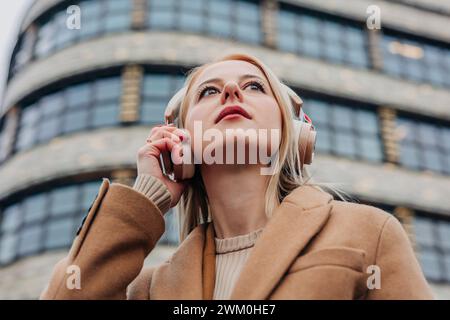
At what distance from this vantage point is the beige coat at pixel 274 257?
7.13 ft

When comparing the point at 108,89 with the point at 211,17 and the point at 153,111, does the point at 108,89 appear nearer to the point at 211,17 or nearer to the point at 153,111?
the point at 153,111

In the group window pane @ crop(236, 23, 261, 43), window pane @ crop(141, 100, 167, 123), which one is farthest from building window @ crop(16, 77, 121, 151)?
window pane @ crop(236, 23, 261, 43)

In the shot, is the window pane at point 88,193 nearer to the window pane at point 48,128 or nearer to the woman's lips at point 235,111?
the window pane at point 48,128

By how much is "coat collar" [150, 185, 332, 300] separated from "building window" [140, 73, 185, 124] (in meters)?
15.3

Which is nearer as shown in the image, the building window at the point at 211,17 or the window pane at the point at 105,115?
the window pane at the point at 105,115

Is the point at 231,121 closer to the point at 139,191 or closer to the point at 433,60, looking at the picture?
the point at 139,191

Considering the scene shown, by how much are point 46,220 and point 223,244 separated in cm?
1554

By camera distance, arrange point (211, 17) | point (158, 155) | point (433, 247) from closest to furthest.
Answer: point (158, 155) → point (433, 247) → point (211, 17)

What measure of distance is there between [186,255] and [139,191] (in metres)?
0.36

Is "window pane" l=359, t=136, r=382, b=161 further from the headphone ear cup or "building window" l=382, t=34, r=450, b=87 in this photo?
the headphone ear cup

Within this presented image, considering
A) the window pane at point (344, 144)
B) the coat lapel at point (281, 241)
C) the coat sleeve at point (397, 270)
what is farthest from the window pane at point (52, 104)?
the coat sleeve at point (397, 270)

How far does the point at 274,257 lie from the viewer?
7.42ft

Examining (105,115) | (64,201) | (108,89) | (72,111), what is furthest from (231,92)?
(72,111)

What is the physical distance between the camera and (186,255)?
8.58 feet
